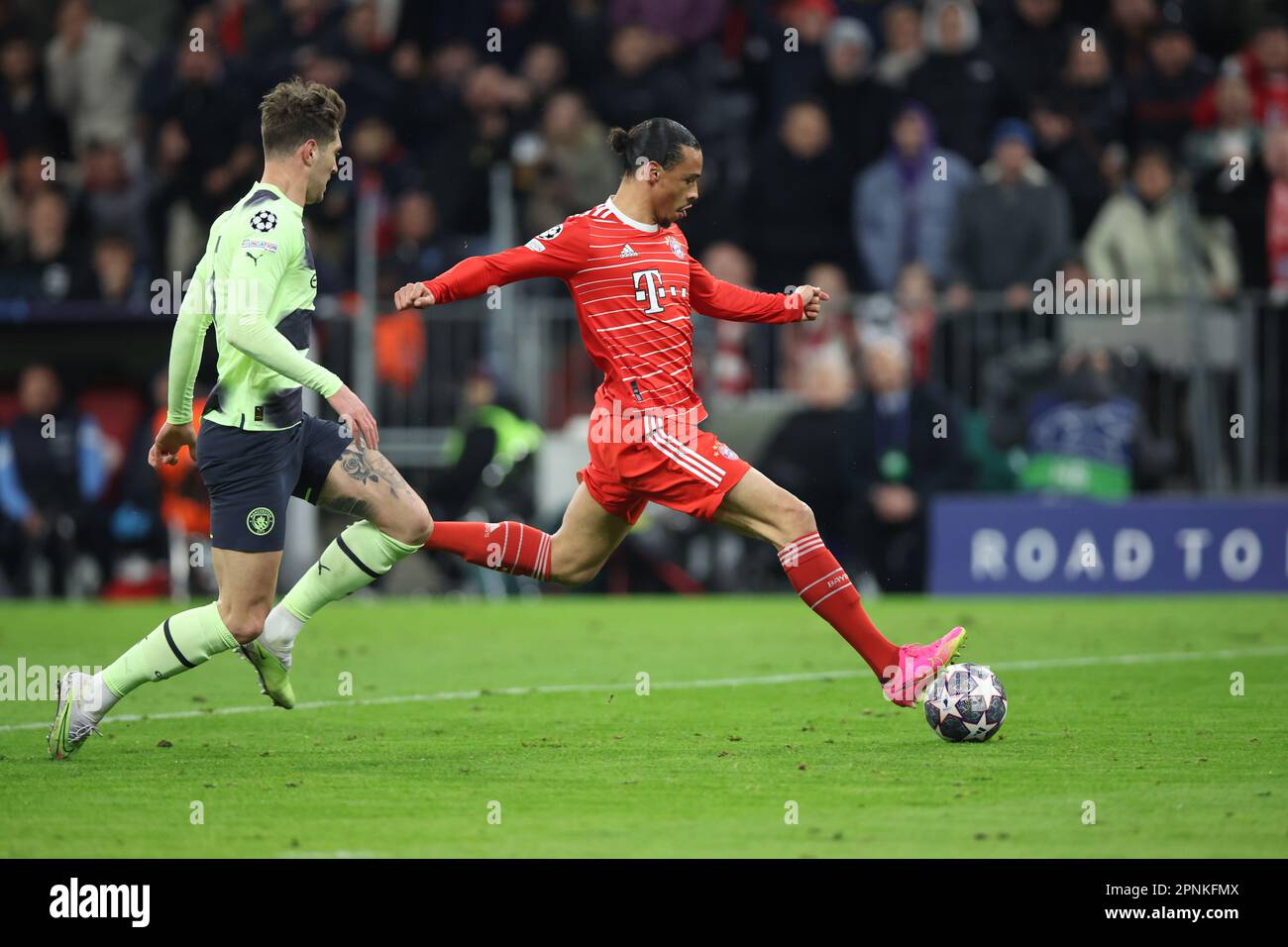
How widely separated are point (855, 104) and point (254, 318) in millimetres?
10582

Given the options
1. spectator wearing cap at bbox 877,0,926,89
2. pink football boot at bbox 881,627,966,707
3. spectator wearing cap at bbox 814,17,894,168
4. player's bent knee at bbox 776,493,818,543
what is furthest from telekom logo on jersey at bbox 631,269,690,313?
spectator wearing cap at bbox 877,0,926,89

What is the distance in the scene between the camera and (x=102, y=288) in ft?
57.7

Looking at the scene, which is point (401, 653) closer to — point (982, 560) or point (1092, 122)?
point (982, 560)

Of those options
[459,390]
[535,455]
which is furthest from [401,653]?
[459,390]

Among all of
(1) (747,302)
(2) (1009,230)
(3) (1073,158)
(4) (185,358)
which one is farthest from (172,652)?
(3) (1073,158)

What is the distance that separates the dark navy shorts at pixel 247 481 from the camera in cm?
774

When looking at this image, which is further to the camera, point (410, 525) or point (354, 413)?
point (410, 525)

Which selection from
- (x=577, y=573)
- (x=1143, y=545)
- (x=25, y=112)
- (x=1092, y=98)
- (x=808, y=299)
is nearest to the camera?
(x=808, y=299)

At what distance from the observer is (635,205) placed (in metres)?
8.51

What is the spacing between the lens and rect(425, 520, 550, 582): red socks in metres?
8.91

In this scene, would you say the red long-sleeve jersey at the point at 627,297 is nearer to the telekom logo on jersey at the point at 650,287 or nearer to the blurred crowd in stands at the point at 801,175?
the telekom logo on jersey at the point at 650,287

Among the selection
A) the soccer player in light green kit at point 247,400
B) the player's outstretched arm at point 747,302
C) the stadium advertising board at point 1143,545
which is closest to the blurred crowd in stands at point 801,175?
the stadium advertising board at point 1143,545

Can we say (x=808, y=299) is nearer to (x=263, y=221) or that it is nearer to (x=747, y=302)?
(x=747, y=302)

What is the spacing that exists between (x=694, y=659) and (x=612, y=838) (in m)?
5.28
